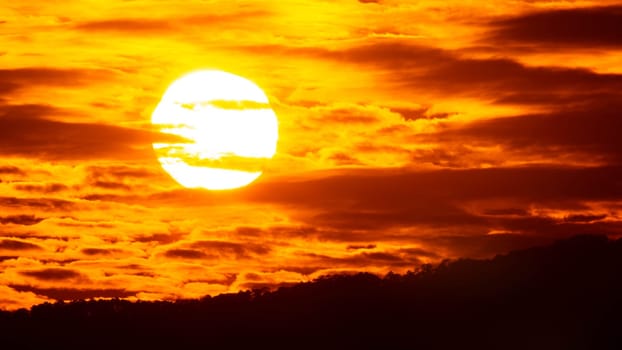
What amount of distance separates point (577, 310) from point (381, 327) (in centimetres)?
1470

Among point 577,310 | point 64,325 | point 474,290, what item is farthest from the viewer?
point 64,325

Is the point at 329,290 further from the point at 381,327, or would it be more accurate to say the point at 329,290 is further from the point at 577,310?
the point at 577,310

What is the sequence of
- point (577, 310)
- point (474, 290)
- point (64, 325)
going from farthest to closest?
point (64, 325) → point (474, 290) → point (577, 310)

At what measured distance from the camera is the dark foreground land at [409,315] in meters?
121

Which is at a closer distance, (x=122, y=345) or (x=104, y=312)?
(x=122, y=345)

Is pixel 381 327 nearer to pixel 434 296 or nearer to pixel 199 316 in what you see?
pixel 434 296

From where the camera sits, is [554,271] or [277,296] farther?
[277,296]

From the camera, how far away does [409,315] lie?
128500mm

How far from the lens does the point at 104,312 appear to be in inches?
5659

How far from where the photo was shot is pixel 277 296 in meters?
143

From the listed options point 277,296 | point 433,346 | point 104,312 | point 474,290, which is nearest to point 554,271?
point 474,290

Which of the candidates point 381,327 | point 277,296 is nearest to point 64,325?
point 277,296

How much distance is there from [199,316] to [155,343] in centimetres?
661

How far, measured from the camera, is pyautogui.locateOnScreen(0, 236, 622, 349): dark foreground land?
121m
